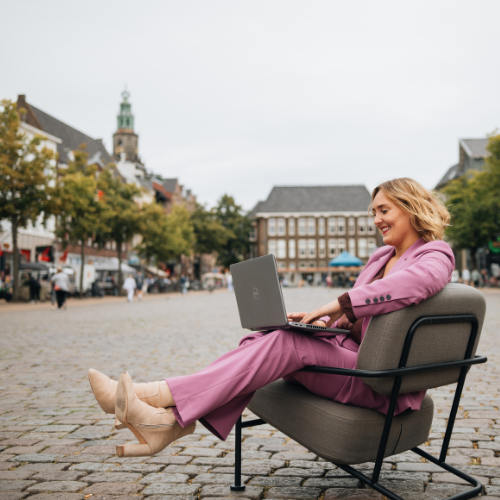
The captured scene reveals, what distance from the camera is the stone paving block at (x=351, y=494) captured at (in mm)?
3061

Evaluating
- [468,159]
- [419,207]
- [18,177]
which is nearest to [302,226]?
[468,159]

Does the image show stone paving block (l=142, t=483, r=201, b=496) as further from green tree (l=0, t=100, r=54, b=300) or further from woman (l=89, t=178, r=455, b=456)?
green tree (l=0, t=100, r=54, b=300)

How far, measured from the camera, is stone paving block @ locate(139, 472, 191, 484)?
→ 3363 mm

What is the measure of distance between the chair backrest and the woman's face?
43 cm

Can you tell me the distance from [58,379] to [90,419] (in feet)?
7.36

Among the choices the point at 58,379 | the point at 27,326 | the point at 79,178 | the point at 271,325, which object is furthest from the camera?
the point at 79,178

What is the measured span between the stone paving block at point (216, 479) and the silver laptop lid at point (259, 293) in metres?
0.90

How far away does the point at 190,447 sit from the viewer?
4168 mm

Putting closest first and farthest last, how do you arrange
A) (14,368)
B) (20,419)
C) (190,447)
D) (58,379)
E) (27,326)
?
1. (190,447)
2. (20,419)
3. (58,379)
4. (14,368)
5. (27,326)

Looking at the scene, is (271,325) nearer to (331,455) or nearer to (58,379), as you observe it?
(331,455)

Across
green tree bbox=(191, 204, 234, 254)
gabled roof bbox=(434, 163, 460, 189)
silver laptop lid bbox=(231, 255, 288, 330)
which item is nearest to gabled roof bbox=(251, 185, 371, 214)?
gabled roof bbox=(434, 163, 460, 189)

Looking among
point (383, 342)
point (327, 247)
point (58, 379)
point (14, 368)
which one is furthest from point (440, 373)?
point (327, 247)

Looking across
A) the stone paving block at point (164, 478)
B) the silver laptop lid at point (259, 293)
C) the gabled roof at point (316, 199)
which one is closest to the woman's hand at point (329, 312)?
the silver laptop lid at point (259, 293)

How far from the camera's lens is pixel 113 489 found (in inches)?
126
